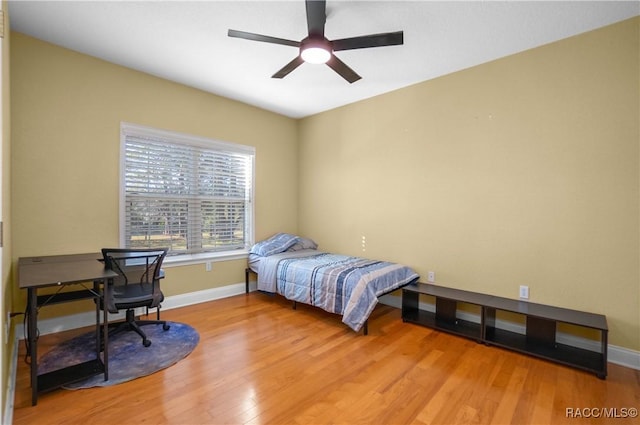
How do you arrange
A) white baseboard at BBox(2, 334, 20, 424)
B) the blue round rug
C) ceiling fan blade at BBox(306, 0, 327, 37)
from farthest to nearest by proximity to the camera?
the blue round rug < ceiling fan blade at BBox(306, 0, 327, 37) < white baseboard at BBox(2, 334, 20, 424)

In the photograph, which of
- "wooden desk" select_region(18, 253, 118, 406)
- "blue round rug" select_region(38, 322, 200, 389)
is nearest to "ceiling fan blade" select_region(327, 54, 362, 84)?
"wooden desk" select_region(18, 253, 118, 406)

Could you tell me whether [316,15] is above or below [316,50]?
above

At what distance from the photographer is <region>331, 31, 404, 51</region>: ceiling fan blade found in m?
2.09

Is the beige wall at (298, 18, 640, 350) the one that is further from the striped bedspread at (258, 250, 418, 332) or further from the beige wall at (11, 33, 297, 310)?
the beige wall at (11, 33, 297, 310)

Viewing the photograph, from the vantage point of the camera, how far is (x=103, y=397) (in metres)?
1.96

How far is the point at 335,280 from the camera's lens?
314 centimetres

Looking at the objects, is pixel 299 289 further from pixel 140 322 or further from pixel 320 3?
pixel 320 3

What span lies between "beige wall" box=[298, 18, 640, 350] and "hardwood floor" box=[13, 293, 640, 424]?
2.42ft

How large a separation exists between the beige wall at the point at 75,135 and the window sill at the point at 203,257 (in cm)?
8

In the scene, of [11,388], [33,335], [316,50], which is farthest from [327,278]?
[11,388]

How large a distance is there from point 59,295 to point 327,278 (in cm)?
227

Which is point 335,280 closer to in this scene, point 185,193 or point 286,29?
point 185,193

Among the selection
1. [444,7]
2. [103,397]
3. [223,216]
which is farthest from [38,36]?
[444,7]

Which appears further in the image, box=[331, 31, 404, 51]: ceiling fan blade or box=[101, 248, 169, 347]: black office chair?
box=[101, 248, 169, 347]: black office chair
